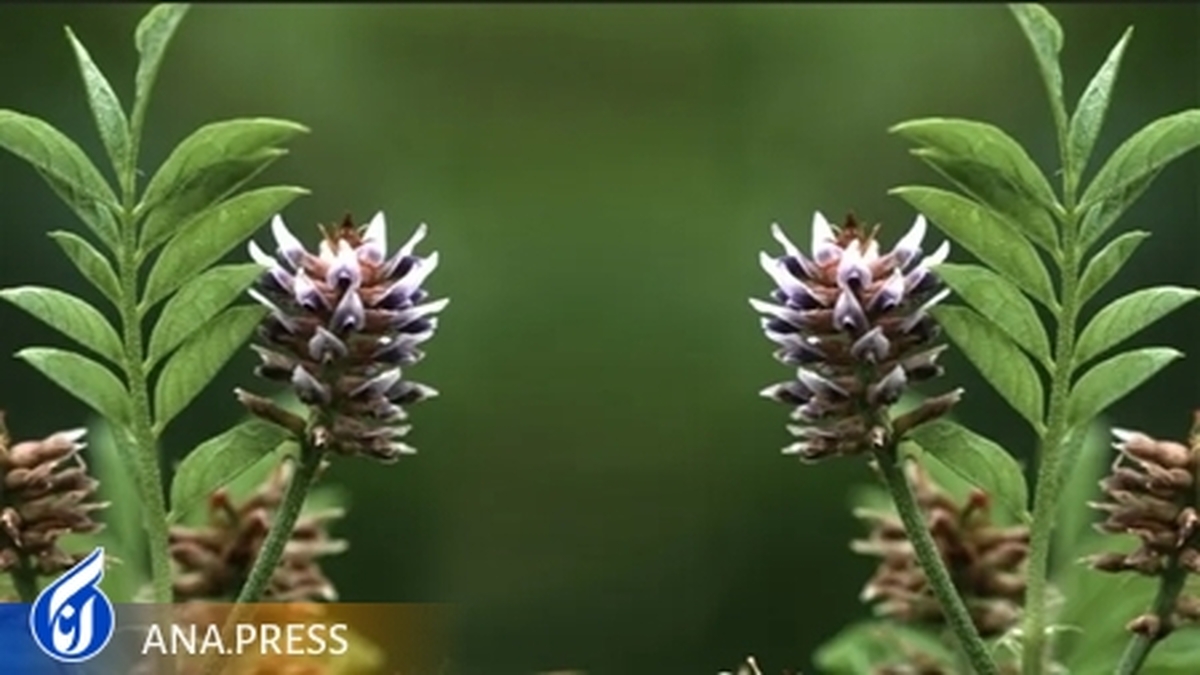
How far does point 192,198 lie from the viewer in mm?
311

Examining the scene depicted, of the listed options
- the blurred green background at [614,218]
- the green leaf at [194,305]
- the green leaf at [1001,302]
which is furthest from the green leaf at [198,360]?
the blurred green background at [614,218]

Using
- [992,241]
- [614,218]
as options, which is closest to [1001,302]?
[992,241]

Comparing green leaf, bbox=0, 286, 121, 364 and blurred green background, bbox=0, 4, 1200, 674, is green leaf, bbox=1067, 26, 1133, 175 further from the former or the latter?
blurred green background, bbox=0, 4, 1200, 674

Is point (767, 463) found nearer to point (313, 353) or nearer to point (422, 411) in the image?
point (422, 411)

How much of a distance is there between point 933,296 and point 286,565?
0.14 m

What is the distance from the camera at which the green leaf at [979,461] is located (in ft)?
1.04

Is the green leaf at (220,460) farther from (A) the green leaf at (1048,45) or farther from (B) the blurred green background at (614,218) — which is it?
(B) the blurred green background at (614,218)

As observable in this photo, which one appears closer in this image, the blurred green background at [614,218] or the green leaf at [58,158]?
the green leaf at [58,158]

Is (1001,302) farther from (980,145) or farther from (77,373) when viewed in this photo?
(77,373)

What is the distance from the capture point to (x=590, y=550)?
1200 mm

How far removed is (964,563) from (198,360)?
162 millimetres

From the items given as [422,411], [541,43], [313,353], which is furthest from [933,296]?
[541,43]

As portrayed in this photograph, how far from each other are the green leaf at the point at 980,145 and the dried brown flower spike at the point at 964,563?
0.33 ft

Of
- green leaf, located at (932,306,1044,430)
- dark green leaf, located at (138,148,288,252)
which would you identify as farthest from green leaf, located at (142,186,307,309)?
Result: green leaf, located at (932,306,1044,430)
